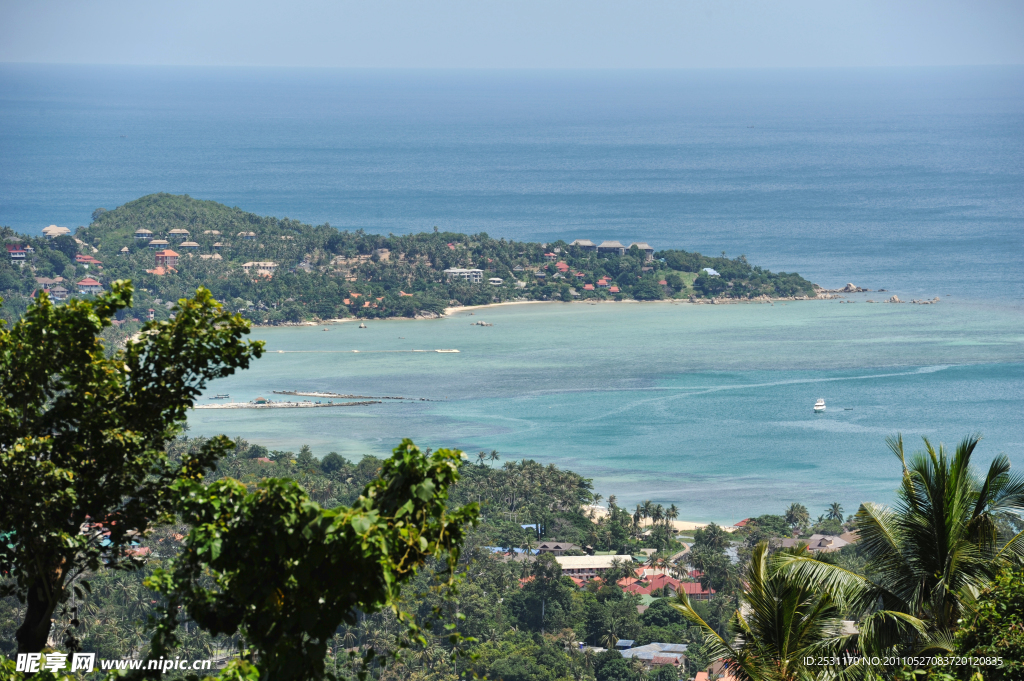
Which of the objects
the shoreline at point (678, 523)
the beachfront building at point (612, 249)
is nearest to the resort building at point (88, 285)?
the beachfront building at point (612, 249)

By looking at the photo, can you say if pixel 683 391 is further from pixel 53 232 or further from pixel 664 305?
pixel 53 232

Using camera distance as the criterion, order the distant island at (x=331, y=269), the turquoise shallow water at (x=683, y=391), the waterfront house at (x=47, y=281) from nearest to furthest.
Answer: the turquoise shallow water at (x=683, y=391) → the waterfront house at (x=47, y=281) → the distant island at (x=331, y=269)

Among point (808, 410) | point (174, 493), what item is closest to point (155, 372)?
point (174, 493)

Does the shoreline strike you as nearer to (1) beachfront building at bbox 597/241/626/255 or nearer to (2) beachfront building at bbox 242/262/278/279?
(2) beachfront building at bbox 242/262/278/279

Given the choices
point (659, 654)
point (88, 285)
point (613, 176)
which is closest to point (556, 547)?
point (659, 654)

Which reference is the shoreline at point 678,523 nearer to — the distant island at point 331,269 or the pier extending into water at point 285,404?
the pier extending into water at point 285,404

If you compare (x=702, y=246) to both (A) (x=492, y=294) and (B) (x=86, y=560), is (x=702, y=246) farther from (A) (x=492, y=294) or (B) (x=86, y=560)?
(B) (x=86, y=560)

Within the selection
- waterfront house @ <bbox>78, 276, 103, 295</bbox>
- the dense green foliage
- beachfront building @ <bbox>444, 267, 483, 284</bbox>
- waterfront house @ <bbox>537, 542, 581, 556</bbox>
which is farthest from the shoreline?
waterfront house @ <bbox>78, 276, 103, 295</bbox>
